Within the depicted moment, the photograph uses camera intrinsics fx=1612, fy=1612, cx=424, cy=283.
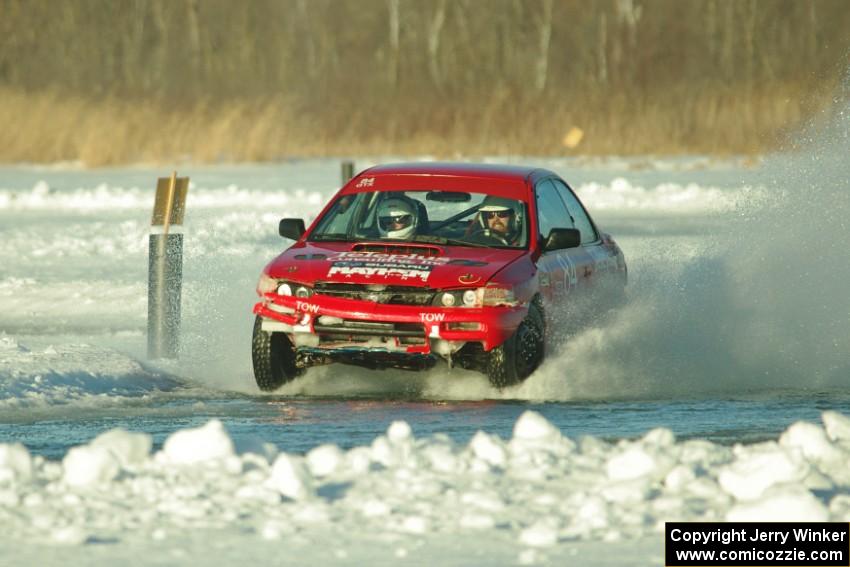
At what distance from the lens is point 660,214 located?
24.7 meters

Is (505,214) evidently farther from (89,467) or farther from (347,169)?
(347,169)

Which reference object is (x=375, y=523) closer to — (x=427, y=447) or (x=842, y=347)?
(x=427, y=447)

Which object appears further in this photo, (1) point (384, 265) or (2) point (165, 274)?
(2) point (165, 274)

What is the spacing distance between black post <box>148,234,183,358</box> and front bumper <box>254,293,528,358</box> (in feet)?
6.85

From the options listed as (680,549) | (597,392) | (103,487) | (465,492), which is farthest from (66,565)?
(597,392)

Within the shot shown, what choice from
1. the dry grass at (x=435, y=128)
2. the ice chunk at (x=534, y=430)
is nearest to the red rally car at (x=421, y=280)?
the ice chunk at (x=534, y=430)

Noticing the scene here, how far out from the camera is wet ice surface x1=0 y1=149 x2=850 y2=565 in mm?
5820

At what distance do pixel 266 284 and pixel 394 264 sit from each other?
850 millimetres

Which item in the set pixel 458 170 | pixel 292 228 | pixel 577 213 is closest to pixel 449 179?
pixel 458 170

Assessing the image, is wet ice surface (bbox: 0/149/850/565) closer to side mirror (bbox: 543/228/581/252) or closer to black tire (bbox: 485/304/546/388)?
black tire (bbox: 485/304/546/388)

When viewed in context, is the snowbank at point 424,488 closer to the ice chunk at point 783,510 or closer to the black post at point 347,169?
the ice chunk at point 783,510

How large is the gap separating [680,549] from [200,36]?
2504 inches

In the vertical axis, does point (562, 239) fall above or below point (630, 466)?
above

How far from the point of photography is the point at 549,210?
37.8 feet
